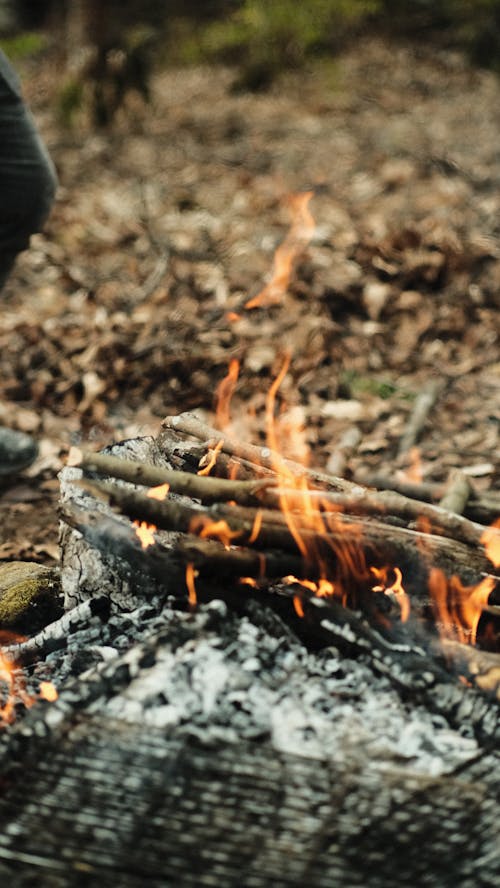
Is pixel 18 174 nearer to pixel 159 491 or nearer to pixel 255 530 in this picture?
pixel 159 491

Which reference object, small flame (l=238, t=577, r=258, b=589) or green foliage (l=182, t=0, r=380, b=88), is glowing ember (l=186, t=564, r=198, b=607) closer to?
small flame (l=238, t=577, r=258, b=589)

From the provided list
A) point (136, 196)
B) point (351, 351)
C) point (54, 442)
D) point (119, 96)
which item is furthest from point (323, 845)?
point (119, 96)

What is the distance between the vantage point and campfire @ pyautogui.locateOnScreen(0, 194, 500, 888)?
76.4 inches

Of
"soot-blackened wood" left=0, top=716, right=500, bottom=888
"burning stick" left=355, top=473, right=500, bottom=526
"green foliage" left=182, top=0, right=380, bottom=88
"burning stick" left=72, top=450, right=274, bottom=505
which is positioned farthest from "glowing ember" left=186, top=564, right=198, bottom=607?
"green foliage" left=182, top=0, right=380, bottom=88

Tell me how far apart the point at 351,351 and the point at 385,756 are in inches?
128

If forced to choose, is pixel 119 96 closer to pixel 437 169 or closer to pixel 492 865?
pixel 437 169

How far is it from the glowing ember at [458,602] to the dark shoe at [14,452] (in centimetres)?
247

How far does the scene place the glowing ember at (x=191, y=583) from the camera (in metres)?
2.39

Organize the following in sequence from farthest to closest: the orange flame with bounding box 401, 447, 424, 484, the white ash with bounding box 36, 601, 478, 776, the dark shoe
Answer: the dark shoe < the orange flame with bounding box 401, 447, 424, 484 < the white ash with bounding box 36, 601, 478, 776

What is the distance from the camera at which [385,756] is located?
2.10 metres

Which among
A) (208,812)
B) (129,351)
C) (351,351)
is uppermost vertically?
(208,812)

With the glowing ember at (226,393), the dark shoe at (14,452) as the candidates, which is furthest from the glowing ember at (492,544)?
the dark shoe at (14,452)

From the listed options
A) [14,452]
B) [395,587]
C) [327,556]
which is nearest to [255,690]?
[327,556]

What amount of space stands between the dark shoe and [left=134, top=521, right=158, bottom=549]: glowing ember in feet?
6.07
